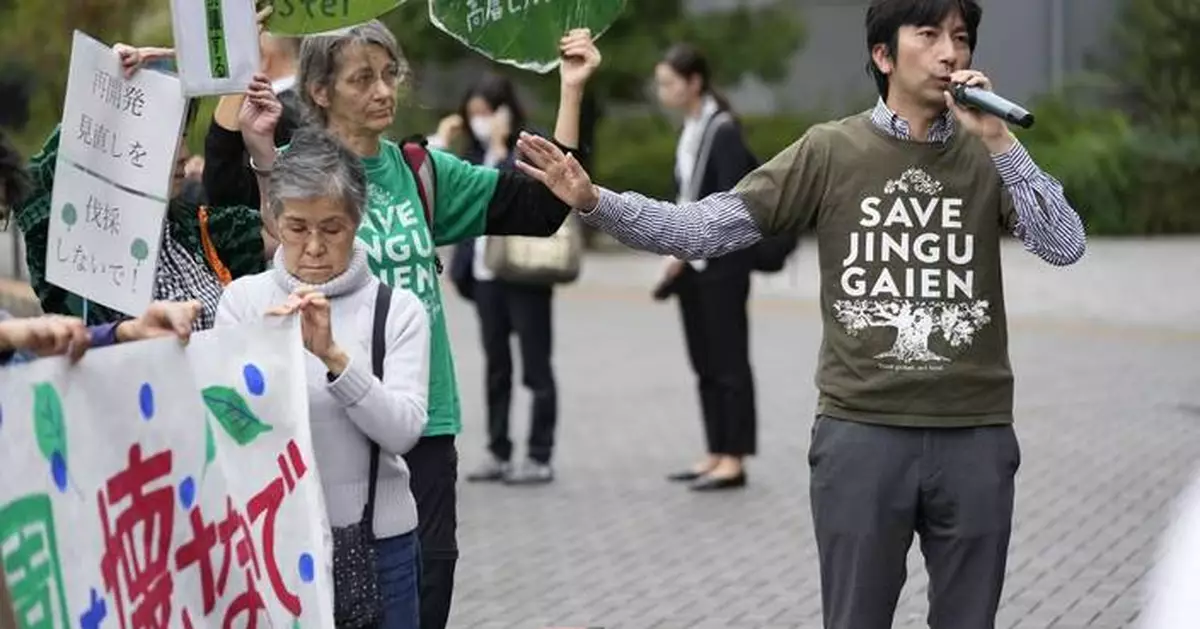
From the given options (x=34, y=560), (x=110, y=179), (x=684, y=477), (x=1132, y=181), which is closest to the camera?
(x=34, y=560)

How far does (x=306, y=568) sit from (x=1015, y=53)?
24.9m

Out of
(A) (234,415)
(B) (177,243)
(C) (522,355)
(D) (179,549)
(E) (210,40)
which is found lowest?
(C) (522,355)

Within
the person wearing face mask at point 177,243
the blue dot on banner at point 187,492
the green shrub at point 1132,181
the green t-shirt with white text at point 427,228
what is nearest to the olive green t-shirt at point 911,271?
the green t-shirt with white text at point 427,228

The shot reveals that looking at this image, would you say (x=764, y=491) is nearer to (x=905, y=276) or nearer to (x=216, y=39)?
(x=905, y=276)

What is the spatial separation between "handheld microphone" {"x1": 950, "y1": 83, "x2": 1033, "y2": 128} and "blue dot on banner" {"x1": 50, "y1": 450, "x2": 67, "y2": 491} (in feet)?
6.49

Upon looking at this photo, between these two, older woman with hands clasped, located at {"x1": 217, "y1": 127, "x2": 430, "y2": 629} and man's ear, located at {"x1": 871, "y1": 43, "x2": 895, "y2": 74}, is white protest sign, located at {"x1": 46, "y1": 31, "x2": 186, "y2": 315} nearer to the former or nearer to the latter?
older woman with hands clasped, located at {"x1": 217, "y1": 127, "x2": 430, "y2": 629}

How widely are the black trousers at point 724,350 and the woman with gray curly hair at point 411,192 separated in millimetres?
4795

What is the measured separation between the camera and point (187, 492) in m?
4.30

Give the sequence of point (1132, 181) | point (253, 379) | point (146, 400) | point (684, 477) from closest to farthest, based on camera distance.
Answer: point (146, 400) → point (253, 379) → point (684, 477) → point (1132, 181)

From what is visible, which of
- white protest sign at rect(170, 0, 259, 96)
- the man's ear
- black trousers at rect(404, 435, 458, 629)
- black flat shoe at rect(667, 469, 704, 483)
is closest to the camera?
white protest sign at rect(170, 0, 259, 96)

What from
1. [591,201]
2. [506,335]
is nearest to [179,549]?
[591,201]

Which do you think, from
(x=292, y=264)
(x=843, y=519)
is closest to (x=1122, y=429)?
(x=843, y=519)

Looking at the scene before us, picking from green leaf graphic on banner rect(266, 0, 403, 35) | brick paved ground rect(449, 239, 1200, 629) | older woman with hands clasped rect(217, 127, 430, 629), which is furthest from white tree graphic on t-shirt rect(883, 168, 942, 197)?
brick paved ground rect(449, 239, 1200, 629)

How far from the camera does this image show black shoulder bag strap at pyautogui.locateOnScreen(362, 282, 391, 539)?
15.3 ft
